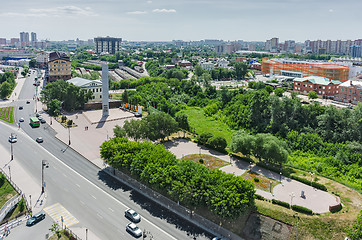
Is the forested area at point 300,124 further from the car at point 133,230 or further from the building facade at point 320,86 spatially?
the car at point 133,230

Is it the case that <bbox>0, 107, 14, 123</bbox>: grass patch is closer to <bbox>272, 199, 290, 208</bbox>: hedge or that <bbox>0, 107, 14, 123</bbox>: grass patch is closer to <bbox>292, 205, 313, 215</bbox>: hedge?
<bbox>272, 199, 290, 208</bbox>: hedge

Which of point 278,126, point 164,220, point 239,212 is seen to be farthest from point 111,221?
point 278,126

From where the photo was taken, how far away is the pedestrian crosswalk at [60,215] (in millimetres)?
31486

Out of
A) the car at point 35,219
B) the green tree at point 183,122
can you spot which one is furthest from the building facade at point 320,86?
the car at point 35,219

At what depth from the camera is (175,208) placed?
34438 mm

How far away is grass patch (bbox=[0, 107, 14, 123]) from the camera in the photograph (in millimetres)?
68875

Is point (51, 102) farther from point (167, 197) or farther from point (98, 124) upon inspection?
point (167, 197)

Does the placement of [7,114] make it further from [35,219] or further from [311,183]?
[311,183]

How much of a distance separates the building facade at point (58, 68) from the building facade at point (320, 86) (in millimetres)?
89842

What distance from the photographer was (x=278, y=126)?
6706cm

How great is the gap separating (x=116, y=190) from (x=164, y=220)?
931 centimetres

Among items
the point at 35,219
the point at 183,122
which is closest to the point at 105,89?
the point at 183,122

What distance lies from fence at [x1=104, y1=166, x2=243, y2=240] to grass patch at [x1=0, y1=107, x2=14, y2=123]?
135 feet

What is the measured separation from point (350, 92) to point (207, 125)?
4252 cm
